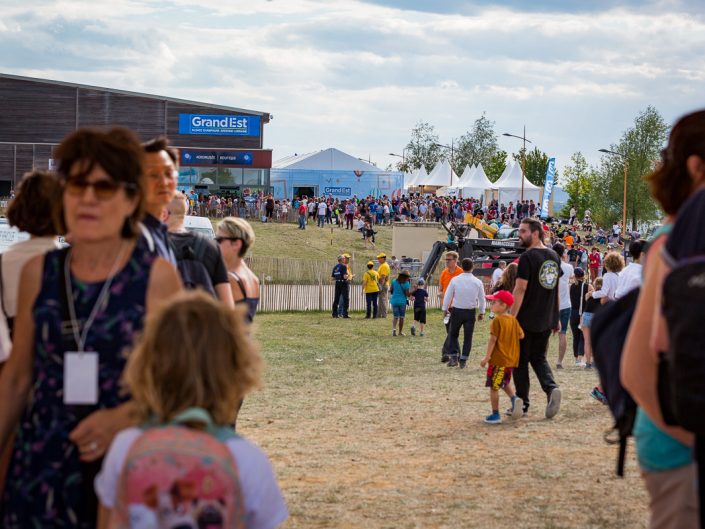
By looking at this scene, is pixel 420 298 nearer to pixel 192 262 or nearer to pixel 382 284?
pixel 382 284

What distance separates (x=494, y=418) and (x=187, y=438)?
8784 mm

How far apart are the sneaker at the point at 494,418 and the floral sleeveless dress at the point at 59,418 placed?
8.31 m

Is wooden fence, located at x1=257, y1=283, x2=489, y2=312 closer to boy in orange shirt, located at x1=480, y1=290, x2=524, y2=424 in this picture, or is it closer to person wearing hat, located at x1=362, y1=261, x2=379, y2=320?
person wearing hat, located at x1=362, y1=261, x2=379, y2=320

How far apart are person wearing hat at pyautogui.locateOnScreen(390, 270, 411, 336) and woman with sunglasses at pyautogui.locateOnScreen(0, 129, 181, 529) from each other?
2044cm

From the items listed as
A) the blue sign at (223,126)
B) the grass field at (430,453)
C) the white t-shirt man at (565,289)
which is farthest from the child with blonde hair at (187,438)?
the blue sign at (223,126)

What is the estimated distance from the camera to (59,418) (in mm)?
3402

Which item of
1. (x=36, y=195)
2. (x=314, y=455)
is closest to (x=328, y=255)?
(x=314, y=455)

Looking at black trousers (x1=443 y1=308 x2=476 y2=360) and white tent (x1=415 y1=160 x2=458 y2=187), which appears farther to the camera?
white tent (x1=415 y1=160 x2=458 y2=187)

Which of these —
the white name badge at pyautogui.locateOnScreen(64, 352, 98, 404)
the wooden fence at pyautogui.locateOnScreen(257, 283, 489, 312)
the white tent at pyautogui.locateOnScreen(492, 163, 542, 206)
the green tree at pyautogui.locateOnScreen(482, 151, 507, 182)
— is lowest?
the wooden fence at pyautogui.locateOnScreen(257, 283, 489, 312)

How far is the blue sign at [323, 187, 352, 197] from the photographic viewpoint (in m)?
72.1

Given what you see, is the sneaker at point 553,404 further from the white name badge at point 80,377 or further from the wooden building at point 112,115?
the wooden building at point 112,115

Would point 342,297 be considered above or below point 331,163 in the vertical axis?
below

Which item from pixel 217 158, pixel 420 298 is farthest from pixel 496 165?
pixel 420 298

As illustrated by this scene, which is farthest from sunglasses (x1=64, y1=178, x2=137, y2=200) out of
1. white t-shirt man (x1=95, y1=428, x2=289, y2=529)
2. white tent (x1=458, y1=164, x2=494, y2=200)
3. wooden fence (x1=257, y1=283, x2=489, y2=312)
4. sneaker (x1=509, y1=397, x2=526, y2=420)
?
white tent (x1=458, y1=164, x2=494, y2=200)
